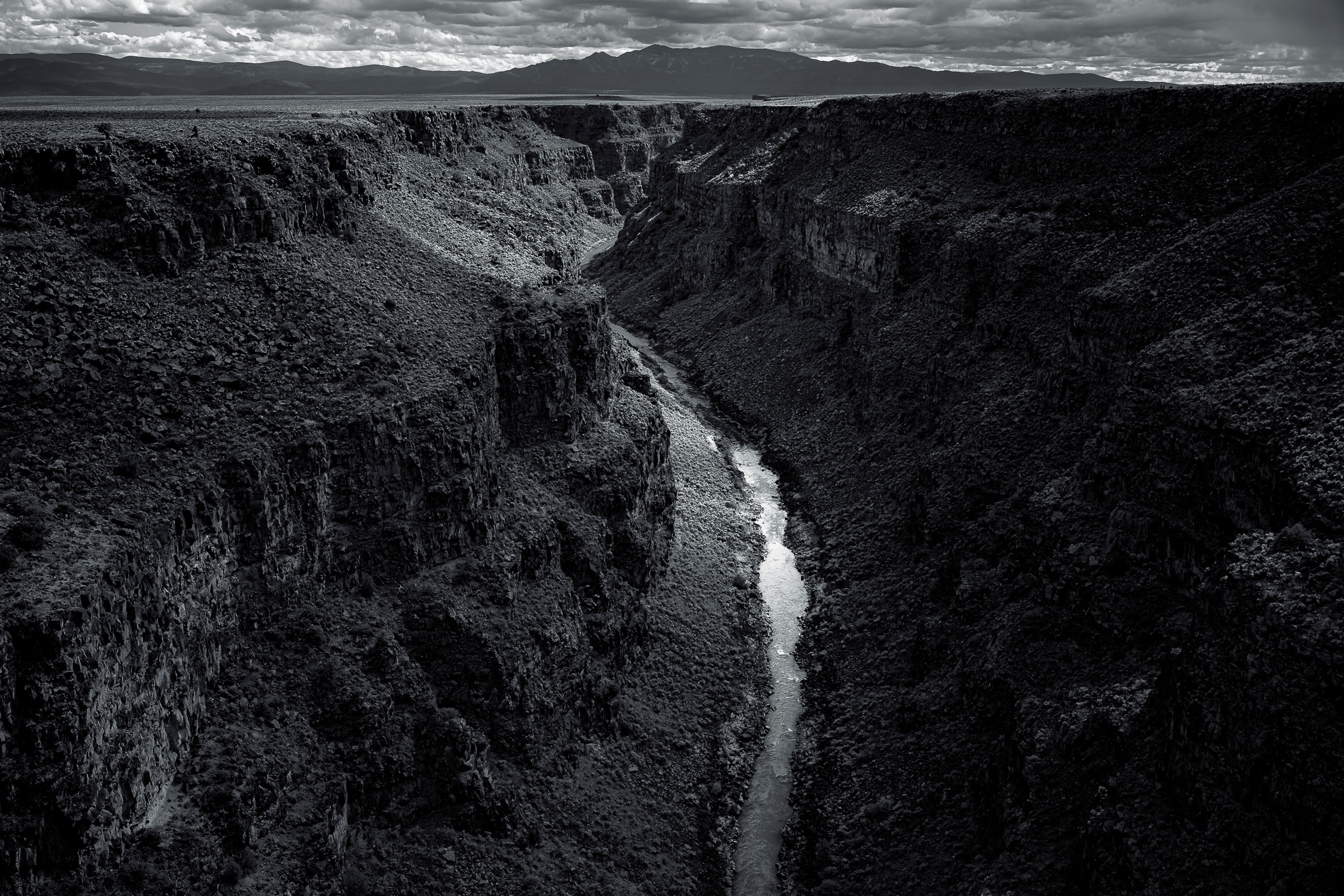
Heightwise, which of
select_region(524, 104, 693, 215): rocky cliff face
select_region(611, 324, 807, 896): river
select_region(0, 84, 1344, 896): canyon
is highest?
select_region(524, 104, 693, 215): rocky cliff face

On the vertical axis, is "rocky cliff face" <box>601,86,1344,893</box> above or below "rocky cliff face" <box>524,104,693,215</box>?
below

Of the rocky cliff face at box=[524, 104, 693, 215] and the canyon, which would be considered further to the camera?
the rocky cliff face at box=[524, 104, 693, 215]

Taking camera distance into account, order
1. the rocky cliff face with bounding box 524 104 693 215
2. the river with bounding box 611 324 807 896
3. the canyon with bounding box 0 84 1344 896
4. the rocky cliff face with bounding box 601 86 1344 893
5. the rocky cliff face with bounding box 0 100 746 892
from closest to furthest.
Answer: the rocky cliff face with bounding box 0 100 746 892 → the canyon with bounding box 0 84 1344 896 → the rocky cliff face with bounding box 601 86 1344 893 → the river with bounding box 611 324 807 896 → the rocky cliff face with bounding box 524 104 693 215

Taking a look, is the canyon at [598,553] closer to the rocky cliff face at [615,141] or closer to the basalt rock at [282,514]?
the basalt rock at [282,514]

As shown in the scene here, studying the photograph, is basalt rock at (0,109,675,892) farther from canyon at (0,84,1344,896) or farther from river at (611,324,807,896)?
river at (611,324,807,896)

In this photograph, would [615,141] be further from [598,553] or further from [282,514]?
[282,514]

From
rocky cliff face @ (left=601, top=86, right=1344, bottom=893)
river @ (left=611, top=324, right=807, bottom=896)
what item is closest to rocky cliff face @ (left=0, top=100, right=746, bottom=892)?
river @ (left=611, top=324, right=807, bottom=896)

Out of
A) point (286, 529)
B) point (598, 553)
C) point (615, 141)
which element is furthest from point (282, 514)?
point (615, 141)
